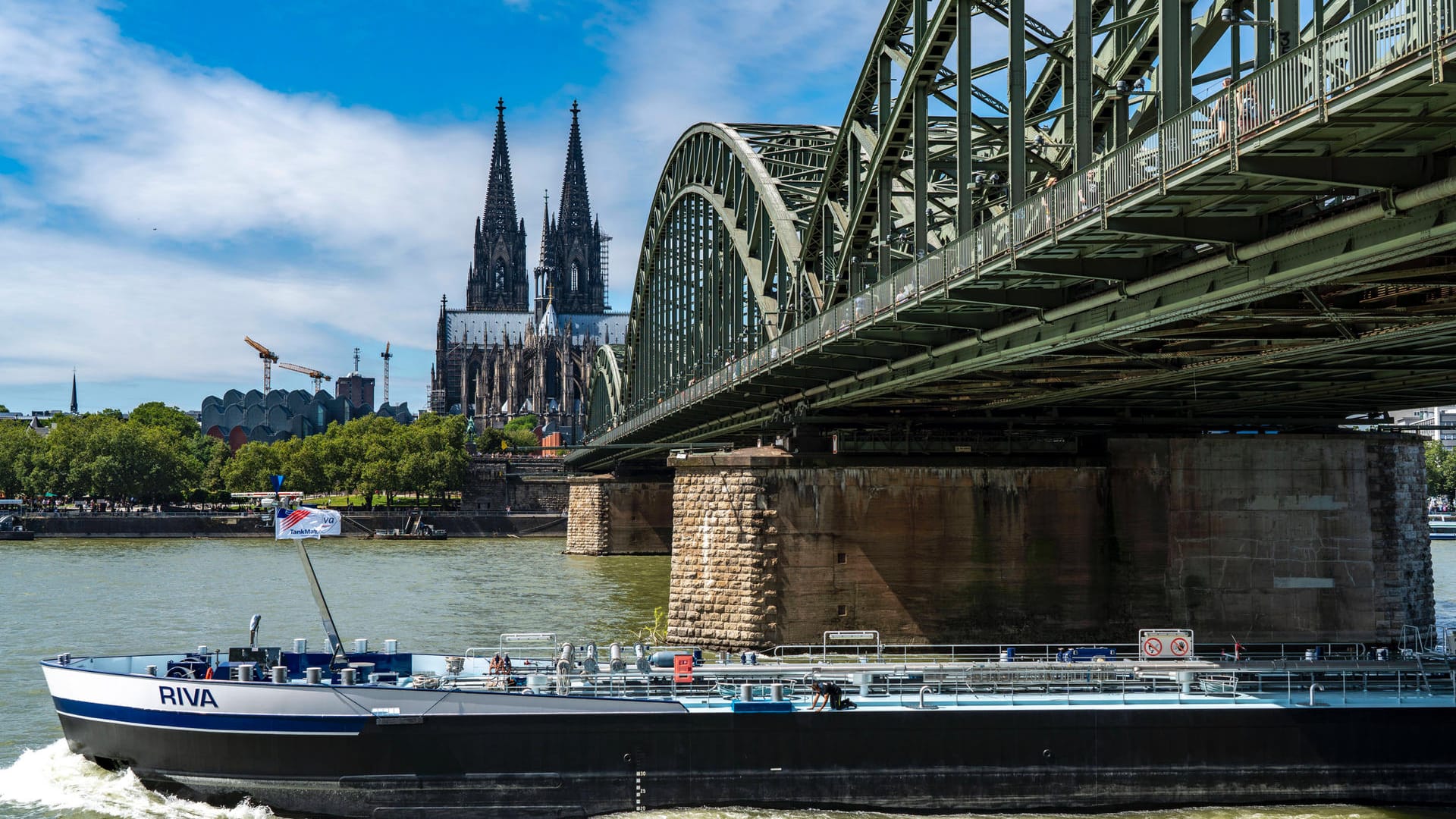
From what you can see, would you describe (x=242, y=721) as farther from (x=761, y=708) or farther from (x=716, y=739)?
(x=761, y=708)

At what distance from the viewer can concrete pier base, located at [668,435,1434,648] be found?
34.3m

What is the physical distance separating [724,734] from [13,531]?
92462 mm

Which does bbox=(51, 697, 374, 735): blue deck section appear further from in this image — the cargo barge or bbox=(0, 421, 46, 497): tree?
bbox=(0, 421, 46, 497): tree

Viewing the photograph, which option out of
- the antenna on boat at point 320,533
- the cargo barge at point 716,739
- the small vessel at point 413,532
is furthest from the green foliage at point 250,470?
the cargo barge at point 716,739

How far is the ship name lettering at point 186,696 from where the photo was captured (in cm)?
2261

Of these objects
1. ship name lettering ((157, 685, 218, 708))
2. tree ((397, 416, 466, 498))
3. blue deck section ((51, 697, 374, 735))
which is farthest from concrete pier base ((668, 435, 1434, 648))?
tree ((397, 416, 466, 498))

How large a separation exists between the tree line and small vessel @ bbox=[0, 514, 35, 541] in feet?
55.4

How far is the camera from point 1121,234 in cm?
1700

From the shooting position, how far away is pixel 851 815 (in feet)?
75.0

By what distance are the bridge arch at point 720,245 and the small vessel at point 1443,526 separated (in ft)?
217

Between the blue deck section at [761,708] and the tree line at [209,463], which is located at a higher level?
the tree line at [209,463]

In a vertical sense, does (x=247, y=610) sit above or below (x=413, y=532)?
below

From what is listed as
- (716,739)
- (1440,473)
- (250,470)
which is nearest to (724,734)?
(716,739)

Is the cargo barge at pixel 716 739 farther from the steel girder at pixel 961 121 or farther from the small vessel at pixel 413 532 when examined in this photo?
the small vessel at pixel 413 532
